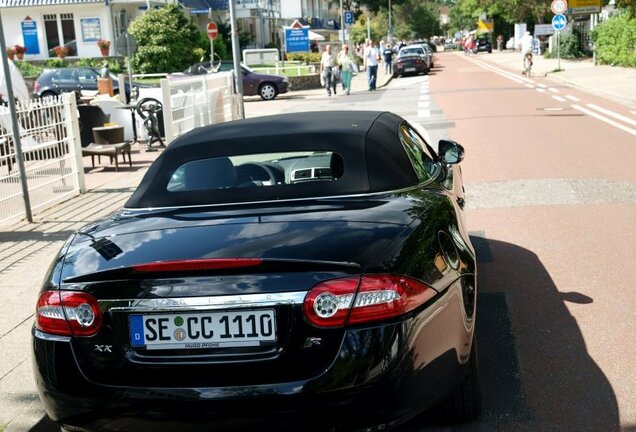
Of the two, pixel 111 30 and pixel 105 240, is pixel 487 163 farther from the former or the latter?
pixel 111 30

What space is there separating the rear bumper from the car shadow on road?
0.90 metres

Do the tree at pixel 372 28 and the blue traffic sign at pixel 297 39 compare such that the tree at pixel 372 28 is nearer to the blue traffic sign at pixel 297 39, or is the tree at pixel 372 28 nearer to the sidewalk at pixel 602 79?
the blue traffic sign at pixel 297 39

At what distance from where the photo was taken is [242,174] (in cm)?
428

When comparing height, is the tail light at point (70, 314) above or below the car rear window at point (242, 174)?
below

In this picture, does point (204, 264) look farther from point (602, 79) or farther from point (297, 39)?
point (297, 39)

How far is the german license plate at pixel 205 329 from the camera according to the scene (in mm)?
2975

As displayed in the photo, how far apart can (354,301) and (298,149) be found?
4.96 ft

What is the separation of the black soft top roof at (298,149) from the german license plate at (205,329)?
41.4 inches

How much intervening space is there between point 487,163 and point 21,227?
6.88 m

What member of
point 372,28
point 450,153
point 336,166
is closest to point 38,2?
point 450,153

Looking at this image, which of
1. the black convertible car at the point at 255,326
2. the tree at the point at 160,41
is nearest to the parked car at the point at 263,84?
the tree at the point at 160,41

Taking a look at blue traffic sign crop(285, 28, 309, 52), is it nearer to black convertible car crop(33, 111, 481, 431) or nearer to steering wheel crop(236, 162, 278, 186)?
steering wheel crop(236, 162, 278, 186)

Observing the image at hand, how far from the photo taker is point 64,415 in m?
3.14

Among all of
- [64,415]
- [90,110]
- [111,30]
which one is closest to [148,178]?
[64,415]
